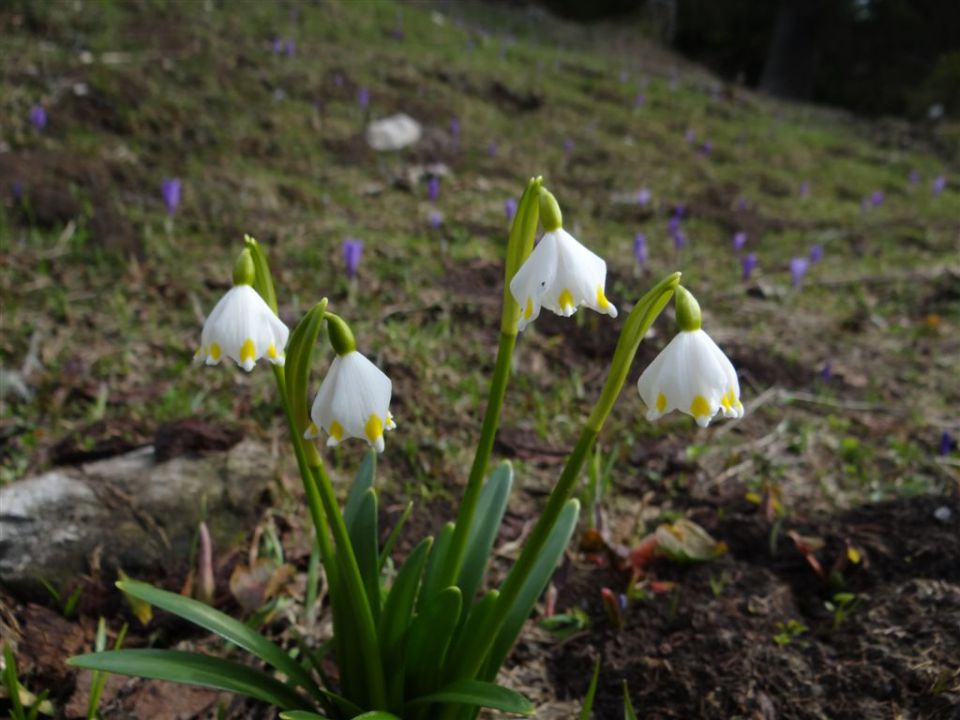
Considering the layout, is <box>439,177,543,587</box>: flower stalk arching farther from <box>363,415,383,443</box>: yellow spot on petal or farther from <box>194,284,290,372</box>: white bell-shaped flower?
<box>194,284,290,372</box>: white bell-shaped flower

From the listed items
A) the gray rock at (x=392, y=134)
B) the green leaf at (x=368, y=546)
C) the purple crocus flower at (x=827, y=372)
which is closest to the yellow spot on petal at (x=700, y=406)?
the green leaf at (x=368, y=546)

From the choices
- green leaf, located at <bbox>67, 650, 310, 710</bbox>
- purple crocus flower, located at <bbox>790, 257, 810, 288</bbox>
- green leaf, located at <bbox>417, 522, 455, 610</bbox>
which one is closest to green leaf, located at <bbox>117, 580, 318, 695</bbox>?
green leaf, located at <bbox>67, 650, 310, 710</bbox>

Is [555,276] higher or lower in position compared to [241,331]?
higher

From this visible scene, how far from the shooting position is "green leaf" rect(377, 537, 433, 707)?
4.62ft

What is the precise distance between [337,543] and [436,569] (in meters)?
0.28

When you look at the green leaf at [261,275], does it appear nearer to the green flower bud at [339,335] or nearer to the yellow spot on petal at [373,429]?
the green flower bud at [339,335]

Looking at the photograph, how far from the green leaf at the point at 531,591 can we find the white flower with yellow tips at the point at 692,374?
1.44 feet

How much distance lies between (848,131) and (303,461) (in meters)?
8.58

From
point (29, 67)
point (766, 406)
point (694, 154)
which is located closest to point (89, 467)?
point (766, 406)

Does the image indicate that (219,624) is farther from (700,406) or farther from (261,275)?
(700,406)

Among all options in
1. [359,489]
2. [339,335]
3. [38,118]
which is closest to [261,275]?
[339,335]

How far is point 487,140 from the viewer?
5633mm

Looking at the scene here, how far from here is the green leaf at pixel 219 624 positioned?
133cm

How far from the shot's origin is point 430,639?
1.37 meters
